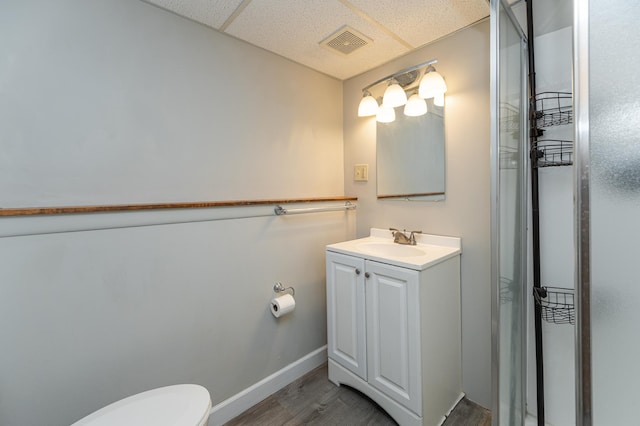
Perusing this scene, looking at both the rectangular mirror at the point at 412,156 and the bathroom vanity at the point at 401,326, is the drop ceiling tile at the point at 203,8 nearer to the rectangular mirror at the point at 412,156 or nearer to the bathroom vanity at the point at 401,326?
the rectangular mirror at the point at 412,156

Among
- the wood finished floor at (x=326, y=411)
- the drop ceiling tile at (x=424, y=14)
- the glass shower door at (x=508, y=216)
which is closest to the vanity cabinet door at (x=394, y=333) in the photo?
the wood finished floor at (x=326, y=411)

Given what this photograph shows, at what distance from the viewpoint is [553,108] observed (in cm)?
120

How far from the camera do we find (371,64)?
1852mm

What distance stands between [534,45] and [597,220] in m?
1.08

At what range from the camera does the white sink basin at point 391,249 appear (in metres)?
1.60

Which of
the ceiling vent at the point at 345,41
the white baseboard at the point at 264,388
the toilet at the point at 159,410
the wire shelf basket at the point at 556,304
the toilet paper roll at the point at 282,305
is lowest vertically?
the white baseboard at the point at 264,388

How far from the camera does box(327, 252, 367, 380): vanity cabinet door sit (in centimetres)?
153

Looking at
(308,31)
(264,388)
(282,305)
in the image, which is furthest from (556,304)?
(308,31)

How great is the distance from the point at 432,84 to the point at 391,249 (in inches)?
40.8

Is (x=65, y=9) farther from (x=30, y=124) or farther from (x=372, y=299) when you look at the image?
(x=372, y=299)

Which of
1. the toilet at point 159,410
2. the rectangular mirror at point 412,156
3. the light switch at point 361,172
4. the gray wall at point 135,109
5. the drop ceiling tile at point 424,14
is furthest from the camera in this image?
the light switch at point 361,172

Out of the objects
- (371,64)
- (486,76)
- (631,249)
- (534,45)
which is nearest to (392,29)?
(371,64)

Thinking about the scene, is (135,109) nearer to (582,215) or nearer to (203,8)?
(203,8)

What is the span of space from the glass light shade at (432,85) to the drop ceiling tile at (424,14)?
234 mm
